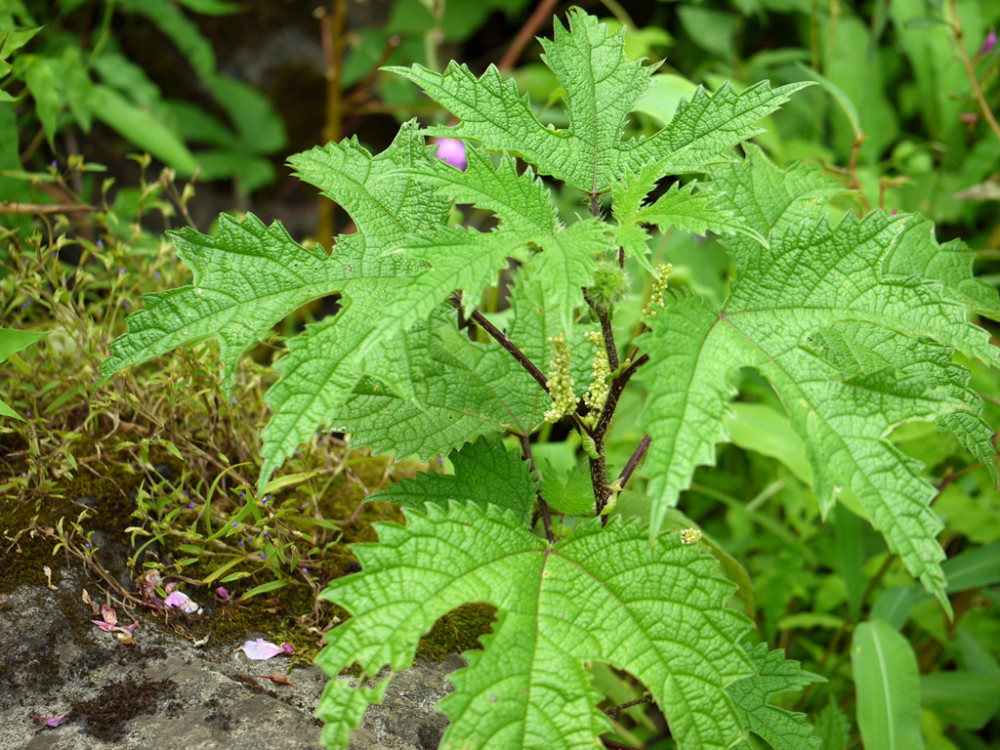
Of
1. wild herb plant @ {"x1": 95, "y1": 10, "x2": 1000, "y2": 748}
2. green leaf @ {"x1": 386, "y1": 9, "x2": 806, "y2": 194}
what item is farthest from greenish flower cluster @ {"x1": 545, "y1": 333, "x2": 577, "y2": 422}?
green leaf @ {"x1": 386, "y1": 9, "x2": 806, "y2": 194}

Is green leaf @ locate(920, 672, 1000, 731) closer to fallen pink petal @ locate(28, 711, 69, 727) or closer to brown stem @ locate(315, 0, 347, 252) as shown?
fallen pink petal @ locate(28, 711, 69, 727)

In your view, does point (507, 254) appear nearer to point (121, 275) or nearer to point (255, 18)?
→ point (121, 275)

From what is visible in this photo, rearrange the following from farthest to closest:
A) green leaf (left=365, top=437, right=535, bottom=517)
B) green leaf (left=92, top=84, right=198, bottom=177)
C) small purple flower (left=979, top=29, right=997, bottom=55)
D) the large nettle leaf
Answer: small purple flower (left=979, top=29, right=997, bottom=55)
green leaf (left=92, top=84, right=198, bottom=177)
green leaf (left=365, top=437, right=535, bottom=517)
the large nettle leaf

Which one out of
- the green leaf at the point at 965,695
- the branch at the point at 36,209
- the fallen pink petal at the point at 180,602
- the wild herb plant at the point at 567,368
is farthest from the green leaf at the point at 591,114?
the green leaf at the point at 965,695

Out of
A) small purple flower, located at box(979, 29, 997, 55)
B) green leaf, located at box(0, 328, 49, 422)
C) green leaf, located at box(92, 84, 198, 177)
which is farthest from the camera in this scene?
small purple flower, located at box(979, 29, 997, 55)

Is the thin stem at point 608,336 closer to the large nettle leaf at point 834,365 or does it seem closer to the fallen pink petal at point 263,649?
the large nettle leaf at point 834,365

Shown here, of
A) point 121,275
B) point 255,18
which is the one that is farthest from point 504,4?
point 121,275
